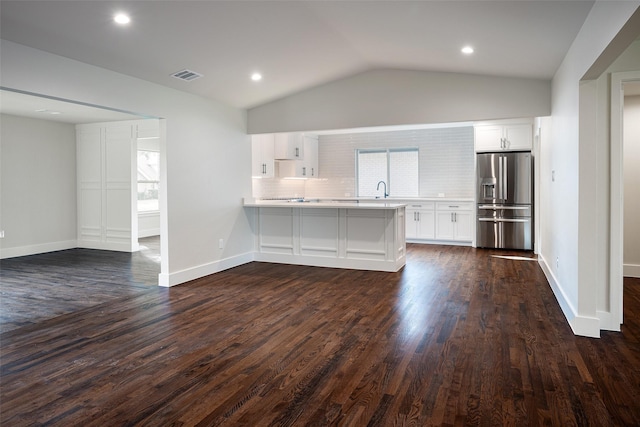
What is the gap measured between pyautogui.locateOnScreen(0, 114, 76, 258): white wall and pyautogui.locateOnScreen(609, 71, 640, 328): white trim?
28.1 ft

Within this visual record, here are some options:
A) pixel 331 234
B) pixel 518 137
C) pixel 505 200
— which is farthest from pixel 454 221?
pixel 331 234

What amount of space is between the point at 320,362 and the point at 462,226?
20.3 ft

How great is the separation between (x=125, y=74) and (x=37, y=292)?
270cm

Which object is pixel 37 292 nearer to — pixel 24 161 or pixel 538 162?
pixel 24 161

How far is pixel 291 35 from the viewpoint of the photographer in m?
4.29

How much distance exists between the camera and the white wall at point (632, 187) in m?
5.32

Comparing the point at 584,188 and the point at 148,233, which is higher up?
the point at 584,188

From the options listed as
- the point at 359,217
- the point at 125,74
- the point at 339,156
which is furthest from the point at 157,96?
the point at 339,156

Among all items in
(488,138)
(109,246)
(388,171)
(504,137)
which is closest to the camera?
(504,137)

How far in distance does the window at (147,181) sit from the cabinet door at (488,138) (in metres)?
7.28

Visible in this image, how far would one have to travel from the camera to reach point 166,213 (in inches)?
199

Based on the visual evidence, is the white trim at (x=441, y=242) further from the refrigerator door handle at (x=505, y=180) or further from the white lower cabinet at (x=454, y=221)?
the refrigerator door handle at (x=505, y=180)

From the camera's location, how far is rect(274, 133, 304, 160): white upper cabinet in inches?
319

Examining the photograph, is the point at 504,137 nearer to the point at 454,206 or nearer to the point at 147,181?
the point at 454,206
